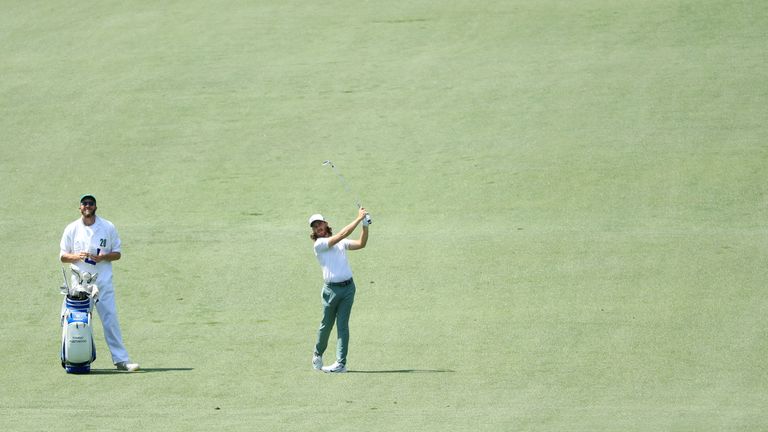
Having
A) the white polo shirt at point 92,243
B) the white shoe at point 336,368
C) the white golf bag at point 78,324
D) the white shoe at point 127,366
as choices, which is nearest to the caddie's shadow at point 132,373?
the white shoe at point 127,366

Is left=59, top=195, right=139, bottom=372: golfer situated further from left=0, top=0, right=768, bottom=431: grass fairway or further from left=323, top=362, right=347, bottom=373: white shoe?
left=323, top=362, right=347, bottom=373: white shoe

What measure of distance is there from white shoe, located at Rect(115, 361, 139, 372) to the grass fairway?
0.74 feet

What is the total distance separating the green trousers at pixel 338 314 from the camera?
40.0 ft

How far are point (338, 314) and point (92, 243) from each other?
2.72 meters

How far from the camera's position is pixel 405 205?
19688 mm

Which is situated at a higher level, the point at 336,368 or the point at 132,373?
the point at 132,373

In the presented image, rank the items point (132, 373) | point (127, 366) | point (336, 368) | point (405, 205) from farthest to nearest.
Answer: point (405, 205)
point (127, 366)
point (132, 373)
point (336, 368)

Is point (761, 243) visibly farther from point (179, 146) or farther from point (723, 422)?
point (179, 146)

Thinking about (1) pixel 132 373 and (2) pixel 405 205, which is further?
(2) pixel 405 205

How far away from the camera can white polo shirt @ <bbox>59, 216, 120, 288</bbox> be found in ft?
41.3

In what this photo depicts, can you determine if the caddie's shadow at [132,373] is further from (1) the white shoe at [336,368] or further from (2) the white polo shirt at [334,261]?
(2) the white polo shirt at [334,261]

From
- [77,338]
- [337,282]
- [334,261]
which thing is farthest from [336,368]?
[77,338]

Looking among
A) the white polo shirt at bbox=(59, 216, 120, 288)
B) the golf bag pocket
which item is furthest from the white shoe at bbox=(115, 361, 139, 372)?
the white polo shirt at bbox=(59, 216, 120, 288)

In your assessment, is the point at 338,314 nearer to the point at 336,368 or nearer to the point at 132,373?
the point at 336,368
